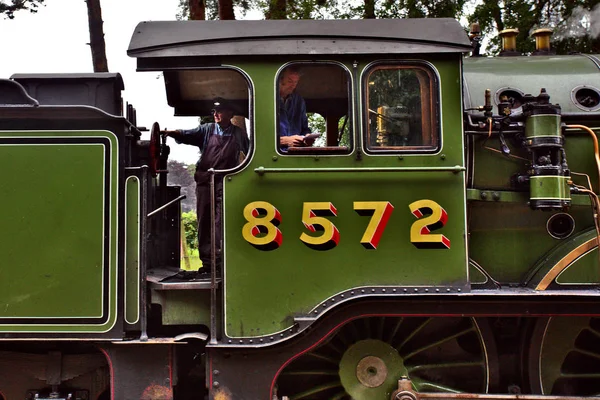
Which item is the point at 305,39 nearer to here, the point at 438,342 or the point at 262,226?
the point at 262,226

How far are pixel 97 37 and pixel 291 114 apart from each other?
268 inches

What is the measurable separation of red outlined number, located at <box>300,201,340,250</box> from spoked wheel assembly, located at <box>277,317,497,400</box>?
717 mm

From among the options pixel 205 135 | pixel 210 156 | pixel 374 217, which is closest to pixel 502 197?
pixel 374 217

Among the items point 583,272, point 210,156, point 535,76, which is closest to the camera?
point 583,272

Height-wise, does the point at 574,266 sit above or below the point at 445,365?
above

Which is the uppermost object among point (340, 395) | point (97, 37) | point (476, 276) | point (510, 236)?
point (97, 37)

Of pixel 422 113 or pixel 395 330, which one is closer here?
pixel 422 113

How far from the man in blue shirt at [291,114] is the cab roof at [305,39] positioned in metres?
0.20

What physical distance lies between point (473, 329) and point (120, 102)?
3013mm

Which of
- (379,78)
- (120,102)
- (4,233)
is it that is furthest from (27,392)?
(379,78)

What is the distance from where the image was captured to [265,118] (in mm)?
3811

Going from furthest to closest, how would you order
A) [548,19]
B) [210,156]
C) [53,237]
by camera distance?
1. [548,19]
2. [210,156]
3. [53,237]

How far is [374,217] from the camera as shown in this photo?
3.73m

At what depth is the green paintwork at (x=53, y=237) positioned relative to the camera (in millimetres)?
3797
